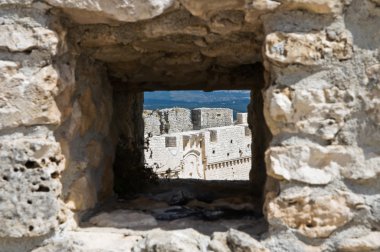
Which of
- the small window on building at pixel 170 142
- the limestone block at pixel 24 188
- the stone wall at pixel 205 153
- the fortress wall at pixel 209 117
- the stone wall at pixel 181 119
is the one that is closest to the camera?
the limestone block at pixel 24 188

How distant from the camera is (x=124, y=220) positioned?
2.00 m

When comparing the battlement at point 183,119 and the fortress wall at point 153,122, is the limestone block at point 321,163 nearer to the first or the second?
Result: the battlement at point 183,119

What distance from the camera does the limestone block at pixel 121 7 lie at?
166cm

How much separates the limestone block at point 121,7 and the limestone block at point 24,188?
495mm

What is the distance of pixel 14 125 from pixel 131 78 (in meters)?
0.84

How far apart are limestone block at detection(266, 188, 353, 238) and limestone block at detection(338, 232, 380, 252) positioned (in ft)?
0.19

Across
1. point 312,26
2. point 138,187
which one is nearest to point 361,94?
point 312,26

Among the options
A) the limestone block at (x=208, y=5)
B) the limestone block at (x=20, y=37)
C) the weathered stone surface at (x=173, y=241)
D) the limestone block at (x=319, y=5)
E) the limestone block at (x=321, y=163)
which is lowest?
the weathered stone surface at (x=173, y=241)

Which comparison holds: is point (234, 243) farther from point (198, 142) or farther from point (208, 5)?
point (198, 142)

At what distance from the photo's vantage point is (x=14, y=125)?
1704 mm

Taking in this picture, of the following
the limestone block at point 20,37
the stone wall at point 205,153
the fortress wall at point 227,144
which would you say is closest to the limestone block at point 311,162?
the limestone block at point 20,37

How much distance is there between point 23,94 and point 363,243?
4.20ft

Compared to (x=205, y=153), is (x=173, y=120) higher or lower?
higher

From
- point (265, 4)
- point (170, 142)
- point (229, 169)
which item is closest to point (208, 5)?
point (265, 4)
